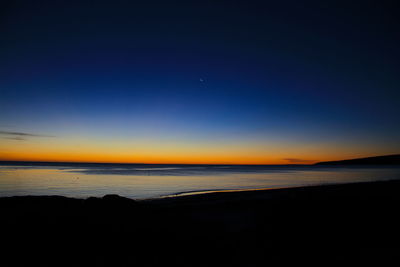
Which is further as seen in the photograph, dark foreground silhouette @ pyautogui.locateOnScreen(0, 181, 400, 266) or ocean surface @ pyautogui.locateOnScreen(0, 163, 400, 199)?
ocean surface @ pyautogui.locateOnScreen(0, 163, 400, 199)

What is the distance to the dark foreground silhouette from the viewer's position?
4867mm

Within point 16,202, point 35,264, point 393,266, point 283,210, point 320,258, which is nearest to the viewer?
point 35,264

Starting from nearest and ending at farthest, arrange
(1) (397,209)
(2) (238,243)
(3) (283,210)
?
(2) (238,243) → (1) (397,209) → (3) (283,210)

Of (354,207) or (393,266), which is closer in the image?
(393,266)

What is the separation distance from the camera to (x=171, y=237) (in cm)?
633

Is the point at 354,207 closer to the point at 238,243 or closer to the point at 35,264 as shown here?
the point at 238,243

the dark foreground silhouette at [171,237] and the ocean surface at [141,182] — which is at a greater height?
the dark foreground silhouette at [171,237]

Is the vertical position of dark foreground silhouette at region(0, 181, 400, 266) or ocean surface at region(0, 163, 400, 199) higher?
dark foreground silhouette at region(0, 181, 400, 266)

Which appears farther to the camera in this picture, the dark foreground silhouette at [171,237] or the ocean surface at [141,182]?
the ocean surface at [141,182]

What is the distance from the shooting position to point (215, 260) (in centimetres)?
573

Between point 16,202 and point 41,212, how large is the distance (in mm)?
2798

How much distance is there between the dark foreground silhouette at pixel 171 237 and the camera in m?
4.87

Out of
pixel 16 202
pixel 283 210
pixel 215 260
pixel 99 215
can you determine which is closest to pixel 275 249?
pixel 215 260

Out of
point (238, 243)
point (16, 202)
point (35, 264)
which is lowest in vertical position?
point (238, 243)
